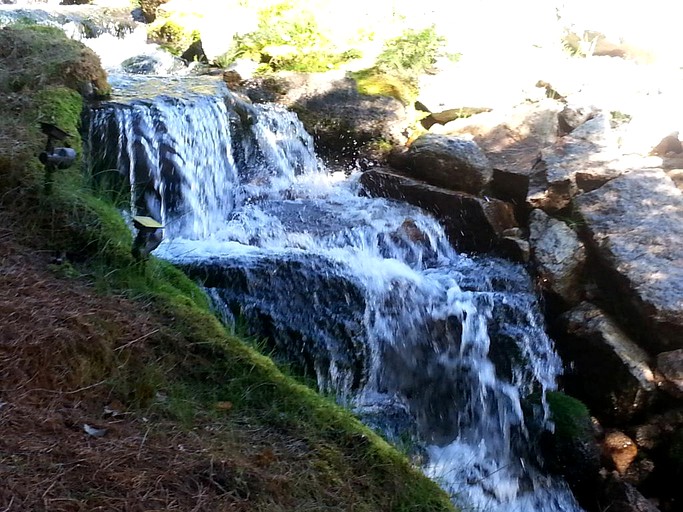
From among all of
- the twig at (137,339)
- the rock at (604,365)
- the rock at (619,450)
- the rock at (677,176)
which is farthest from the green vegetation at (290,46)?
the twig at (137,339)

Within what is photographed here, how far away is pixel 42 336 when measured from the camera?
2.86 meters

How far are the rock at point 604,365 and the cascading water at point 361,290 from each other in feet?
0.75

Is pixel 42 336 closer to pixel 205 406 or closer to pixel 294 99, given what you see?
pixel 205 406

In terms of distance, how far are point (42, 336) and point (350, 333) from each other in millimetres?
2508

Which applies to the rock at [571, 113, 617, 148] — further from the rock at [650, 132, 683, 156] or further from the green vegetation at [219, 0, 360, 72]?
the green vegetation at [219, 0, 360, 72]

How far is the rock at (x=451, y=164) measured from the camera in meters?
7.81

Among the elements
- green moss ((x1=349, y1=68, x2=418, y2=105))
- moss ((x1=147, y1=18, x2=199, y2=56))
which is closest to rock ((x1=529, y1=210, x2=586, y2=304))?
green moss ((x1=349, y1=68, x2=418, y2=105))

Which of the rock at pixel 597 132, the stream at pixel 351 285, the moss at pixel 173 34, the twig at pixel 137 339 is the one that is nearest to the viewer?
the twig at pixel 137 339

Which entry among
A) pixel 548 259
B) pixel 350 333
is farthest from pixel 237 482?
pixel 548 259

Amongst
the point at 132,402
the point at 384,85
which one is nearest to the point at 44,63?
the point at 132,402

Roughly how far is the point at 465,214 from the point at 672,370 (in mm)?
2765

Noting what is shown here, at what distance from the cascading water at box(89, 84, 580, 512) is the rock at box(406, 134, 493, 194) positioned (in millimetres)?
634

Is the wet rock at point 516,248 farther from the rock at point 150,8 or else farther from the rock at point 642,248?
the rock at point 150,8

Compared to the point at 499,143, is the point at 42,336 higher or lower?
higher
